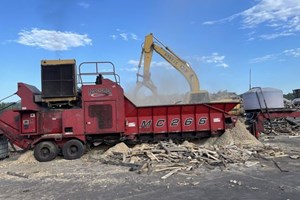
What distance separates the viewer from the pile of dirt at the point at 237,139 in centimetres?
1450

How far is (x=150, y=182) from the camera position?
9156 millimetres

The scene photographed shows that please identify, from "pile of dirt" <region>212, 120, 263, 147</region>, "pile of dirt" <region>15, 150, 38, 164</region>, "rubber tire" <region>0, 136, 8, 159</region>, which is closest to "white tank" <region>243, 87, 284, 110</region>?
"pile of dirt" <region>212, 120, 263, 147</region>

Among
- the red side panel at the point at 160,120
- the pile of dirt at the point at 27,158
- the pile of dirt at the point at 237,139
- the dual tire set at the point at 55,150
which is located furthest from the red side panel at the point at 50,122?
the pile of dirt at the point at 237,139

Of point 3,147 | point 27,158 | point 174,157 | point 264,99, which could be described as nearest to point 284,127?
point 264,99

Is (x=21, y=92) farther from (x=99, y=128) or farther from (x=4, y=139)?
(x=99, y=128)

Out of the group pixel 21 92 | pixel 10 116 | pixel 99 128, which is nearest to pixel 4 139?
pixel 10 116

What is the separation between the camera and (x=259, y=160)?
1180 centimetres

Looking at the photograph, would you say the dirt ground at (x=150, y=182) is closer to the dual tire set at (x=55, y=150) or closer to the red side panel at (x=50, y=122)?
the dual tire set at (x=55, y=150)

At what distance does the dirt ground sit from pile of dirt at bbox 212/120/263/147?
241 centimetres

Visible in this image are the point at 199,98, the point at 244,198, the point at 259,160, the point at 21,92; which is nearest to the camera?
the point at 244,198

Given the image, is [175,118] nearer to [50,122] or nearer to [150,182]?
[50,122]

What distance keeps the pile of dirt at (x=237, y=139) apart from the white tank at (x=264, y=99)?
3726mm

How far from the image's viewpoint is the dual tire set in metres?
13.4

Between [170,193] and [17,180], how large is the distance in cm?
473
